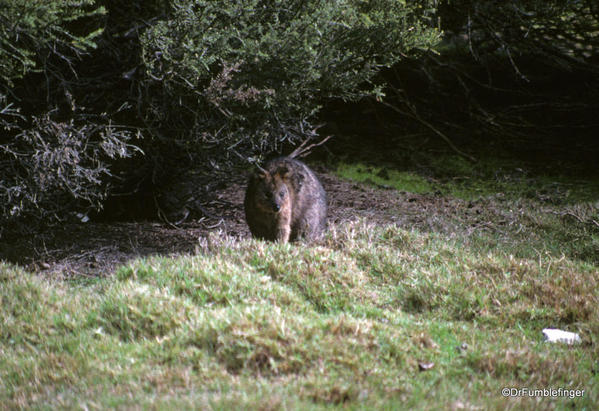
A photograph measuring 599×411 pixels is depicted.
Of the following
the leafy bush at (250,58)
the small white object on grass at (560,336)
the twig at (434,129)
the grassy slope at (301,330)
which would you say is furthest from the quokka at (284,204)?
the twig at (434,129)

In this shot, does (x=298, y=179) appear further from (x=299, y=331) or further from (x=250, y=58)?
(x=299, y=331)

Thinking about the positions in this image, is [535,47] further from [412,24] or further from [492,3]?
[412,24]

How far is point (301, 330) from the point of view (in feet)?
13.1

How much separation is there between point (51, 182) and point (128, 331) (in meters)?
2.08

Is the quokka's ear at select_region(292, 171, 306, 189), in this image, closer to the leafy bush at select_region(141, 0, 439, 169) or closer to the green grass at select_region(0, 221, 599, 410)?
the leafy bush at select_region(141, 0, 439, 169)

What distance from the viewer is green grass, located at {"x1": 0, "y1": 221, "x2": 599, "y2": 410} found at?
3461 millimetres

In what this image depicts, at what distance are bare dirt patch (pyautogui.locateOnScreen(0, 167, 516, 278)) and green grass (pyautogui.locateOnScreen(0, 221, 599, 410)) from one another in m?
0.75

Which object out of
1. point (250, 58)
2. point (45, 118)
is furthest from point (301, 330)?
point (45, 118)

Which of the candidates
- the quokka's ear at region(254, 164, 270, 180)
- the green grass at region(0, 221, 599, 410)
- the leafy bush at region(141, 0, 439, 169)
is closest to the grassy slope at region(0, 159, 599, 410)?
the green grass at region(0, 221, 599, 410)

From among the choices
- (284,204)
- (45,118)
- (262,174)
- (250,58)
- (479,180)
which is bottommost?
(479,180)

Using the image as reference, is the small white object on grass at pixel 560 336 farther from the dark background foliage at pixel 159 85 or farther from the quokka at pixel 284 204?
the dark background foliage at pixel 159 85

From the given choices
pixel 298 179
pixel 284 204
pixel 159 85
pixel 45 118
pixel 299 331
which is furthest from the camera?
pixel 298 179

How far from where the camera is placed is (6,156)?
5.95 metres

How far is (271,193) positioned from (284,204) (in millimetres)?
229
